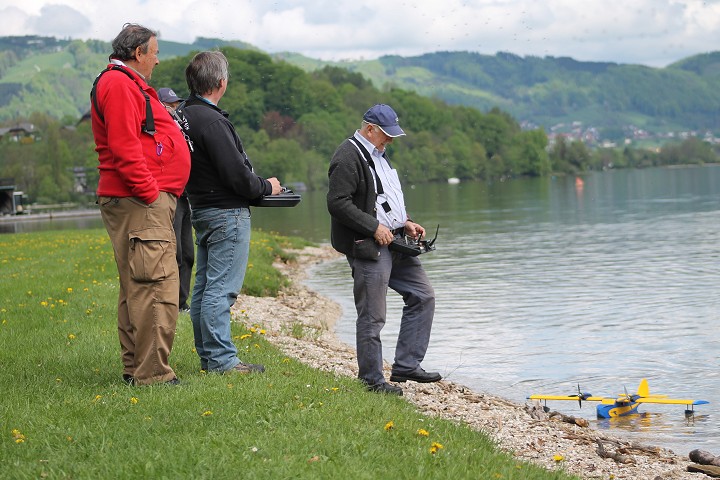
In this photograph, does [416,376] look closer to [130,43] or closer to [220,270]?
[220,270]

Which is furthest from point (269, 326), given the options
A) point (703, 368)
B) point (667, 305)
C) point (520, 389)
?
point (667, 305)

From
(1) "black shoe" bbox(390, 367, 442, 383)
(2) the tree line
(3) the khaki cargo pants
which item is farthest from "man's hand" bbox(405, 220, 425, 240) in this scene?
(2) the tree line

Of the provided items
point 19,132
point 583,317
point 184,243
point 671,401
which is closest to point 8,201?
point 19,132

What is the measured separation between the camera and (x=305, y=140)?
505 feet

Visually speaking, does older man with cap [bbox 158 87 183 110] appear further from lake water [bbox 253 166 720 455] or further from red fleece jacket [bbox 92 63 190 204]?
lake water [bbox 253 166 720 455]

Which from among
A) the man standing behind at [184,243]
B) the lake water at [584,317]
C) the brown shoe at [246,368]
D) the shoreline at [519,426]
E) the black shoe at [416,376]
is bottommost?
the lake water at [584,317]

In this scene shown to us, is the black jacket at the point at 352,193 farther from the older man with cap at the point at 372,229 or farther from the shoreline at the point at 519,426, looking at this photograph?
the shoreline at the point at 519,426

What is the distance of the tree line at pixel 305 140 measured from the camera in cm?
12719

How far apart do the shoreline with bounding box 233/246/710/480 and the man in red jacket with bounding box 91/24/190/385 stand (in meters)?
2.49

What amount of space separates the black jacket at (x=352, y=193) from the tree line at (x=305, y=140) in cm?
10927

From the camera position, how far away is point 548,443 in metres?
9.15

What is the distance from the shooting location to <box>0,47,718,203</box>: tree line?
417ft

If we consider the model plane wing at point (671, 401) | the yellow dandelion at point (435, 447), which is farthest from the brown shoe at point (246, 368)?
the model plane wing at point (671, 401)

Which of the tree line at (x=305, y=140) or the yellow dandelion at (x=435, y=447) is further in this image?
the tree line at (x=305, y=140)
